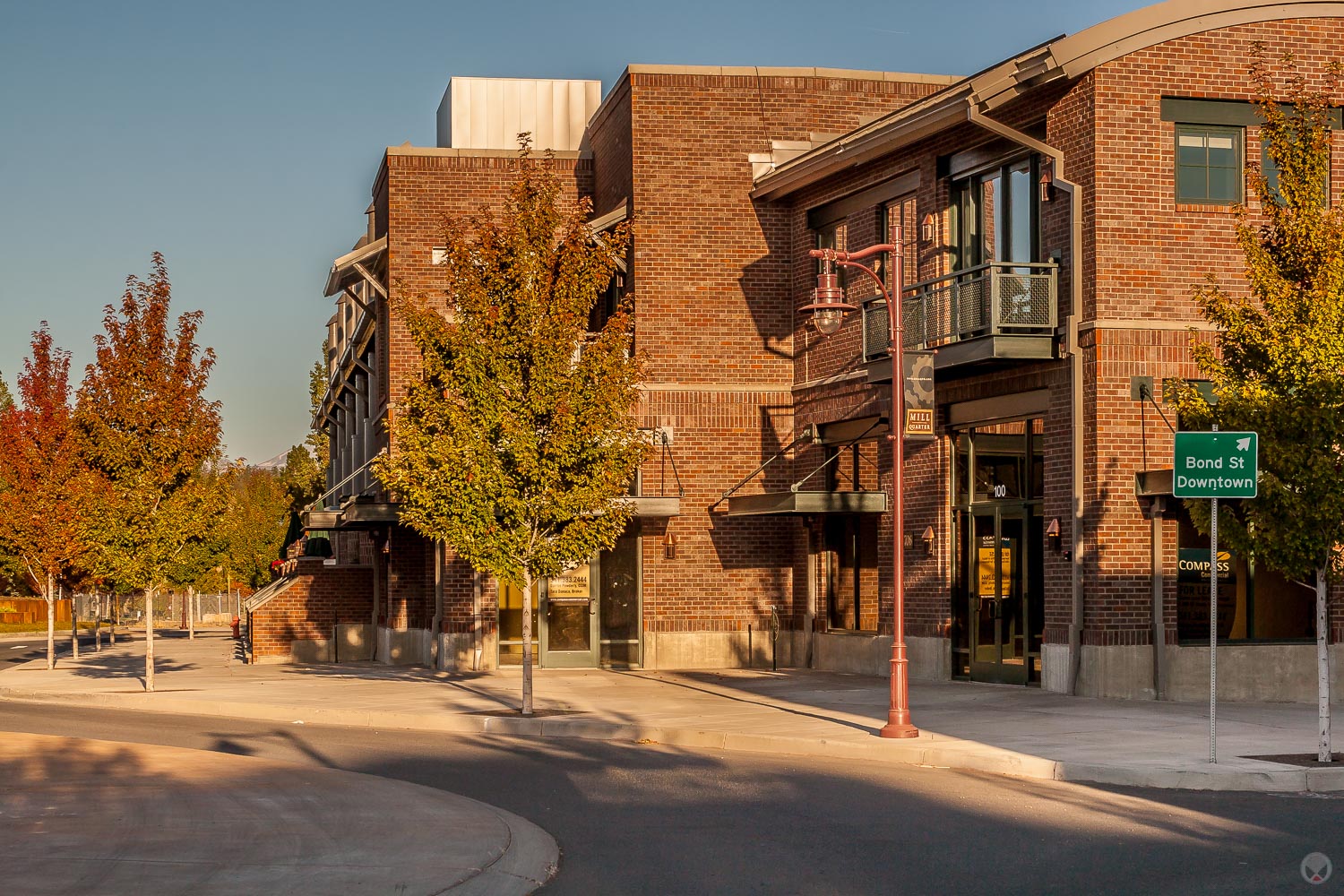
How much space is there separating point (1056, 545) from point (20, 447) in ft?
74.6

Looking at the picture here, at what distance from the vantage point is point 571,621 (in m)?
28.3

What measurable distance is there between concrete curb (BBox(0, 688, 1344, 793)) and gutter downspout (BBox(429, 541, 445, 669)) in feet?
20.9

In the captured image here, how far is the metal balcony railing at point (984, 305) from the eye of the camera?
21125 mm

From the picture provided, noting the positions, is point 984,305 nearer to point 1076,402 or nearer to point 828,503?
point 1076,402

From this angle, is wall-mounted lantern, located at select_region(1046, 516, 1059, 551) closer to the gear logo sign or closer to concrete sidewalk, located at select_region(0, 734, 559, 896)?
concrete sidewalk, located at select_region(0, 734, 559, 896)

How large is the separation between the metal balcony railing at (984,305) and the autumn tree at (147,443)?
38.3 ft

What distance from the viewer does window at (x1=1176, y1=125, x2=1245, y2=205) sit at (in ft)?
69.4

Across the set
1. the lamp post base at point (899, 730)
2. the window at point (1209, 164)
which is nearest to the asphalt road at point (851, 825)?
the lamp post base at point (899, 730)

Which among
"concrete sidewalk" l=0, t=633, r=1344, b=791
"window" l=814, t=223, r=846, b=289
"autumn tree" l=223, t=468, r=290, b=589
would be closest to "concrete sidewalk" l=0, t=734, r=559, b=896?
"concrete sidewalk" l=0, t=633, r=1344, b=791

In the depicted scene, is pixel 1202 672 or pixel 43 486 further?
pixel 43 486

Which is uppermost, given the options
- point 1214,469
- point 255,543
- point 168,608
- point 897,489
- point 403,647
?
point 1214,469

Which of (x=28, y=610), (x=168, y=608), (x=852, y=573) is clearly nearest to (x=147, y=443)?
(x=852, y=573)

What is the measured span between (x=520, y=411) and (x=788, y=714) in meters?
5.03

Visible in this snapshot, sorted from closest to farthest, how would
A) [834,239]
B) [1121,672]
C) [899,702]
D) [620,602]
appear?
[899,702] → [1121,672] → [834,239] → [620,602]
